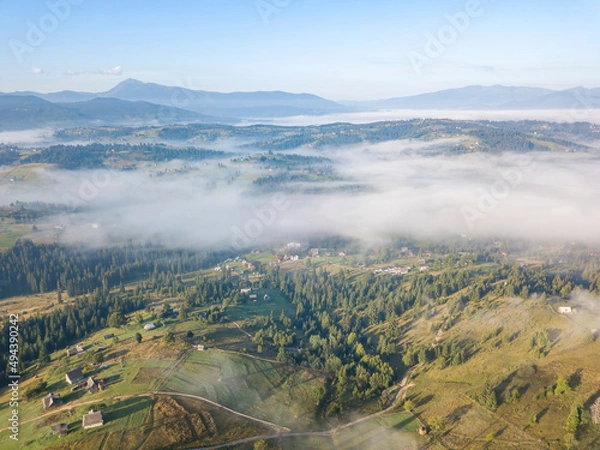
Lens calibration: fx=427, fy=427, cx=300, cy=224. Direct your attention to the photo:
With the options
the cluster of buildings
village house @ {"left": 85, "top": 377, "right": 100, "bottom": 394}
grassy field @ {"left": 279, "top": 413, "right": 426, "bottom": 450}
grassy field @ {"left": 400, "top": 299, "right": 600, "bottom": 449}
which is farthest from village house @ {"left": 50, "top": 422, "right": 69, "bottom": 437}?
grassy field @ {"left": 400, "top": 299, "right": 600, "bottom": 449}

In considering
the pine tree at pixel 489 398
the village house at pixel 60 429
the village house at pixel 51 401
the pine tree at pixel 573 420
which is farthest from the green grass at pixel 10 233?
the pine tree at pixel 573 420

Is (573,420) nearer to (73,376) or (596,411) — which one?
(596,411)

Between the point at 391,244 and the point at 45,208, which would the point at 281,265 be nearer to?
the point at 391,244

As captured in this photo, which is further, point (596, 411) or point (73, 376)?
point (73, 376)

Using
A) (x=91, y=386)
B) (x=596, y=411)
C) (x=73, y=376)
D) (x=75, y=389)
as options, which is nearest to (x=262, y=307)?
(x=73, y=376)

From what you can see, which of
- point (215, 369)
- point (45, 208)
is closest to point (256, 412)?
point (215, 369)

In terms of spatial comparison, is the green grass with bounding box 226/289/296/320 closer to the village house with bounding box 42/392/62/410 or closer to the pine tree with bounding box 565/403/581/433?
the village house with bounding box 42/392/62/410
